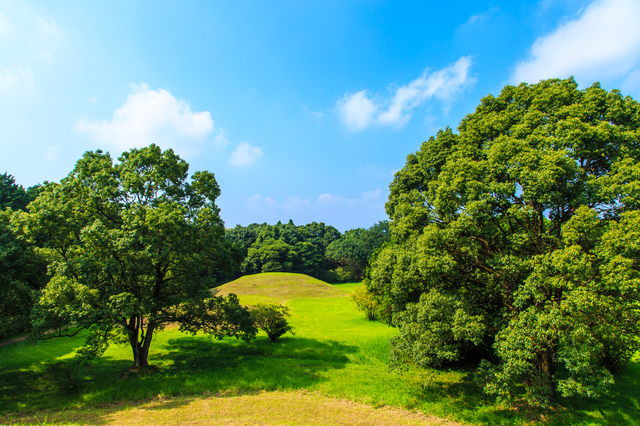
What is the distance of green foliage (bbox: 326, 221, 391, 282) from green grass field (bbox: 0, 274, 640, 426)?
62.5 meters

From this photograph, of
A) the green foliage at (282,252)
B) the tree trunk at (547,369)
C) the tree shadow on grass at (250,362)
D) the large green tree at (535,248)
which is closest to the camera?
the large green tree at (535,248)

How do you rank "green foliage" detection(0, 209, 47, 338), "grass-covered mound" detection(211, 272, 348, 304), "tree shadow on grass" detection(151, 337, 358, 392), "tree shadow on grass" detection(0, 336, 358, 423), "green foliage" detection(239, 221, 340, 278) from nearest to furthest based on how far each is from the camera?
"green foliage" detection(0, 209, 47, 338)
"tree shadow on grass" detection(0, 336, 358, 423)
"tree shadow on grass" detection(151, 337, 358, 392)
"grass-covered mound" detection(211, 272, 348, 304)
"green foliage" detection(239, 221, 340, 278)

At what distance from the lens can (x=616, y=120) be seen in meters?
13.8

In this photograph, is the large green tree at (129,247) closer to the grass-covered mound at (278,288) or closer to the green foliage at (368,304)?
the green foliage at (368,304)

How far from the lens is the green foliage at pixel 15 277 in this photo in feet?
47.8

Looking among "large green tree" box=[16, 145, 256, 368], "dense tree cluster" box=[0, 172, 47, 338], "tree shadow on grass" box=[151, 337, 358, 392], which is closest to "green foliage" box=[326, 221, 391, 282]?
"tree shadow on grass" box=[151, 337, 358, 392]

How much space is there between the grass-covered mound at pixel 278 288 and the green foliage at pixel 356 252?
84.7 feet

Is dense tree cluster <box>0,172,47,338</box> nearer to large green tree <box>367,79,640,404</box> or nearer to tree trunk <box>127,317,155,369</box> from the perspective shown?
tree trunk <box>127,317,155,369</box>

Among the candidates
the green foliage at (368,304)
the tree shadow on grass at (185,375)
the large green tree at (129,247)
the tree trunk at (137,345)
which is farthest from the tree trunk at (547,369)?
the green foliage at (368,304)

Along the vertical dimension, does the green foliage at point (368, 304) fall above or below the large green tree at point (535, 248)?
below

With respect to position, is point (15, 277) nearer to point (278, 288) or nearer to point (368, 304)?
point (368, 304)

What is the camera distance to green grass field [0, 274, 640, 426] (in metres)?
13.3

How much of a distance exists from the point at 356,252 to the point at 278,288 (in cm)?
3724

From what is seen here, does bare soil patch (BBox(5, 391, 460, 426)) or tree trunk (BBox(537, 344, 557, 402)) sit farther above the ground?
tree trunk (BBox(537, 344, 557, 402))
